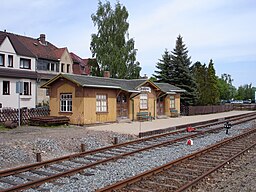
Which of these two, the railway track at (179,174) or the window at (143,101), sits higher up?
the window at (143,101)

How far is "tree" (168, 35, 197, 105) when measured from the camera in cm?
4284

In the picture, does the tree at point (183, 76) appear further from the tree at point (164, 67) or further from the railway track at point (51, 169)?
the railway track at point (51, 169)

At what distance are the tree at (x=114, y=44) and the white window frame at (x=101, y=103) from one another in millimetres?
18616

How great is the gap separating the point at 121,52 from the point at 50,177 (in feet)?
119

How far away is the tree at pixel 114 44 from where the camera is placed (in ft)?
141

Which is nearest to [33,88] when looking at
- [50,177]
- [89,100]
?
[89,100]

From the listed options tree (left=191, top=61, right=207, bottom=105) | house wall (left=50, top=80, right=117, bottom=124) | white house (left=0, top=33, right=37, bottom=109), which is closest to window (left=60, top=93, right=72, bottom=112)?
house wall (left=50, top=80, right=117, bottom=124)

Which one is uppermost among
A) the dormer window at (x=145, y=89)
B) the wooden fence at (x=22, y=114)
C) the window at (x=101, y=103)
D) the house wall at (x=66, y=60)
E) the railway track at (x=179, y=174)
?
the house wall at (x=66, y=60)

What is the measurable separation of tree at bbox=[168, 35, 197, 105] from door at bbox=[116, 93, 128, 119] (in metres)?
16.8

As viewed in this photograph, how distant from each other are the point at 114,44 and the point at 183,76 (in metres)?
10.4

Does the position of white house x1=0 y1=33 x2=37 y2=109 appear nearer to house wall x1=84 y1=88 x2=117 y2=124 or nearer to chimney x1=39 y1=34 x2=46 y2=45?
chimney x1=39 y1=34 x2=46 y2=45

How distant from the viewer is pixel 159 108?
112ft

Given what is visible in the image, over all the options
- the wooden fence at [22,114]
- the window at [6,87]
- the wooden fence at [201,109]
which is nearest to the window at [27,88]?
the window at [6,87]

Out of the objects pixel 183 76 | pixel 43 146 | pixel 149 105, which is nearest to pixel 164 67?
pixel 183 76
